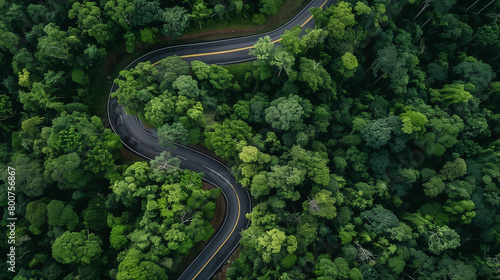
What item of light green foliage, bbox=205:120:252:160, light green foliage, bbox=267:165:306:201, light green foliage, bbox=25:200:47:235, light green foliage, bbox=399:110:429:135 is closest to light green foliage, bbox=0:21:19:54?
light green foliage, bbox=25:200:47:235

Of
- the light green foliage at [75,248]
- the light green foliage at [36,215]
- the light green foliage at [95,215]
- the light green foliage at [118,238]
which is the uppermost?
the light green foliage at [118,238]

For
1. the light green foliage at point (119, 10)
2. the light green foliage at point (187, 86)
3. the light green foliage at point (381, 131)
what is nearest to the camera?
the light green foliage at point (187, 86)

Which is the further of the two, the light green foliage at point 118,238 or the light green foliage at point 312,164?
the light green foliage at point 312,164

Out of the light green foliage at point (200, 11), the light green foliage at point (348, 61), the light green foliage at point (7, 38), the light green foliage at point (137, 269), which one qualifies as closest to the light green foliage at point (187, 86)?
the light green foliage at point (200, 11)

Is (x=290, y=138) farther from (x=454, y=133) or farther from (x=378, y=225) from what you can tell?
(x=454, y=133)

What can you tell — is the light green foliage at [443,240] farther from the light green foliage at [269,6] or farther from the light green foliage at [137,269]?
the light green foliage at [269,6]

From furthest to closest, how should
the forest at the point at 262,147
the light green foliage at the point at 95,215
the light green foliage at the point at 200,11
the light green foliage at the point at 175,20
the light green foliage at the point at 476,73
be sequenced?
the light green foliage at the point at 476,73
the light green foliage at the point at 200,11
the light green foliage at the point at 175,20
the light green foliage at the point at 95,215
the forest at the point at 262,147

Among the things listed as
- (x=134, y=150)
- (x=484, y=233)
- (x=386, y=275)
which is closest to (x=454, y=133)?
(x=484, y=233)
